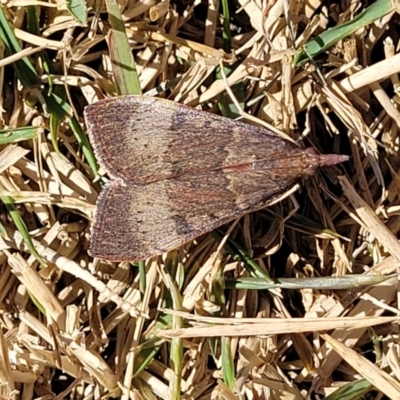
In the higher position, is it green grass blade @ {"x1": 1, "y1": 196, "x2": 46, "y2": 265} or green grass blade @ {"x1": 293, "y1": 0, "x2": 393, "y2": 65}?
green grass blade @ {"x1": 293, "y1": 0, "x2": 393, "y2": 65}

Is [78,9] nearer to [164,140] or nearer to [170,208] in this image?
[164,140]

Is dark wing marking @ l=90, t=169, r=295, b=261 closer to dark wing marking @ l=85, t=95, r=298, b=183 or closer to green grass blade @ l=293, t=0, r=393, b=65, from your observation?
dark wing marking @ l=85, t=95, r=298, b=183

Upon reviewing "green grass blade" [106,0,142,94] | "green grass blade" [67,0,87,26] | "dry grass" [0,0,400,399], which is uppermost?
"green grass blade" [67,0,87,26]

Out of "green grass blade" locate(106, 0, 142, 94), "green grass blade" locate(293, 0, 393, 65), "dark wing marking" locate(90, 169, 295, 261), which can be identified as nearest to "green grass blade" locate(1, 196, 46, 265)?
"dark wing marking" locate(90, 169, 295, 261)

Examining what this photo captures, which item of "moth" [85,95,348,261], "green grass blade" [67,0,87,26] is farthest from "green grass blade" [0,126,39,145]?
"green grass blade" [67,0,87,26]

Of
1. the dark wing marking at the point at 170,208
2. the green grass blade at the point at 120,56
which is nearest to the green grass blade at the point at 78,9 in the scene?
the green grass blade at the point at 120,56

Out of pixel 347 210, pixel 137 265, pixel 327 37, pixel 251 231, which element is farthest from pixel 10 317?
pixel 327 37

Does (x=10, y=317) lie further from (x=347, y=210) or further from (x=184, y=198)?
(x=347, y=210)

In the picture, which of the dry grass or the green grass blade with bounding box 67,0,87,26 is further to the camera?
the dry grass

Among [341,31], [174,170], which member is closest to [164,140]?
[174,170]
